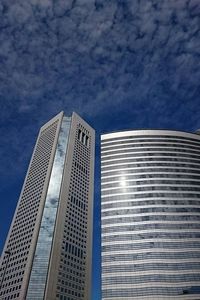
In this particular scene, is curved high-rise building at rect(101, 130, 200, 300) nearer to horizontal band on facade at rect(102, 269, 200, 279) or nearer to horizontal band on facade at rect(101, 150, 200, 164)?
horizontal band on facade at rect(101, 150, 200, 164)

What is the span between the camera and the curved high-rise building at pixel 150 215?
88.6m

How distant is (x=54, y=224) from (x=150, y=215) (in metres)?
40.2

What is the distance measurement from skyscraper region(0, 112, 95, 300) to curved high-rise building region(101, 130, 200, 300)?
63.3 feet

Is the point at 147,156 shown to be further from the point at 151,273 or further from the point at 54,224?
the point at 151,273

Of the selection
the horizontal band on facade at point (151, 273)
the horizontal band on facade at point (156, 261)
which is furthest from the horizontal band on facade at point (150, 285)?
the horizontal band on facade at point (156, 261)

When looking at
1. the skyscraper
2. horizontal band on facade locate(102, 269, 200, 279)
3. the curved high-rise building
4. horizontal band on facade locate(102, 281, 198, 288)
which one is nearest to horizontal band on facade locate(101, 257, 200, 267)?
the curved high-rise building

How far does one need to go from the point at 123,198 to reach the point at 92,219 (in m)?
30.2

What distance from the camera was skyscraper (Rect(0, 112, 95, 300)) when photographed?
327ft

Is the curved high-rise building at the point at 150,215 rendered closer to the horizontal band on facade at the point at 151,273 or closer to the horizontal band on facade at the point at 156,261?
the horizontal band on facade at the point at 156,261

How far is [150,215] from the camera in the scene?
104688 millimetres

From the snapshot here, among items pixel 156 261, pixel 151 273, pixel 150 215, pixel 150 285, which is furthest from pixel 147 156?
pixel 150 285

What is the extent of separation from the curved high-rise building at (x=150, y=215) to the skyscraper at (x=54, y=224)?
19289 millimetres

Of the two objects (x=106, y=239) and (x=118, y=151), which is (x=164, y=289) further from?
(x=118, y=151)

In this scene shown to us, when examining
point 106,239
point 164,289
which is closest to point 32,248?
point 106,239
